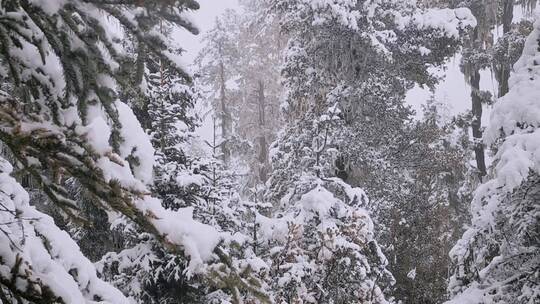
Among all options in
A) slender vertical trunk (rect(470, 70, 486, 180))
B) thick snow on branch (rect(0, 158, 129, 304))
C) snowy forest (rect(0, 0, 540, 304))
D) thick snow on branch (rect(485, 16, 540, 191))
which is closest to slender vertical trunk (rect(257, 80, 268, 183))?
snowy forest (rect(0, 0, 540, 304))

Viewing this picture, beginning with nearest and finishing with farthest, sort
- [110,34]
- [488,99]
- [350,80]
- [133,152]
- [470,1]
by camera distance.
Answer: [110,34] → [133,152] → [350,80] → [470,1] → [488,99]

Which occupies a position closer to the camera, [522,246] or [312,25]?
[522,246]

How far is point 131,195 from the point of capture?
A: 2051 mm

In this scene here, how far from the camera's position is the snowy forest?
2.13 metres

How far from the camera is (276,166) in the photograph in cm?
1208

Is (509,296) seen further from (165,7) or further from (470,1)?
(470,1)

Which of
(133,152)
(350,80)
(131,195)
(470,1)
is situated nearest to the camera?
(131,195)

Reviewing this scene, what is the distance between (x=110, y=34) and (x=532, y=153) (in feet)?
15.5

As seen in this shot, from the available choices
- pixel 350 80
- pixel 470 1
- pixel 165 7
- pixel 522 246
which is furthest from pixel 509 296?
pixel 470 1

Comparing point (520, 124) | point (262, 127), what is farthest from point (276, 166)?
point (262, 127)

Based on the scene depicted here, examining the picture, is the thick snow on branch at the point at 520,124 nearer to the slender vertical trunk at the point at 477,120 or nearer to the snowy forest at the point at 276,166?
the snowy forest at the point at 276,166

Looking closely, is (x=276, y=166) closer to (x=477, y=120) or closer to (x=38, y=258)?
(x=477, y=120)

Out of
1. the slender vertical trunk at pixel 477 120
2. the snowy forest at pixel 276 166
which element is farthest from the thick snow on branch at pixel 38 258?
the slender vertical trunk at pixel 477 120

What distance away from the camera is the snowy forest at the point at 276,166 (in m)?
2.13
